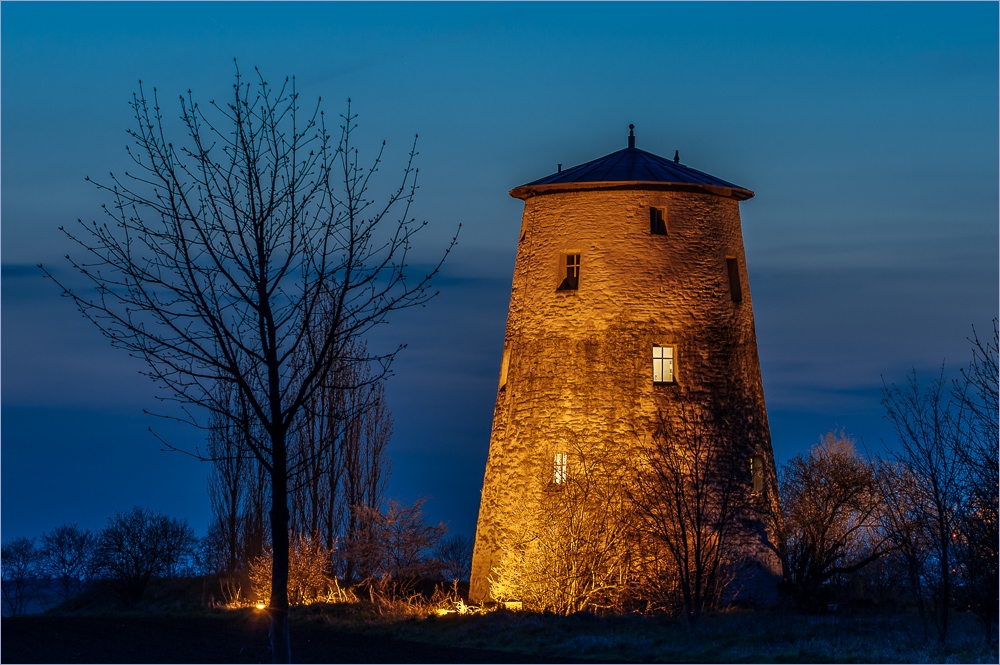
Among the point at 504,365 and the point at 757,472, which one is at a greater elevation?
the point at 504,365

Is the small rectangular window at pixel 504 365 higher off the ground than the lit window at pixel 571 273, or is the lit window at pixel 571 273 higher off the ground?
the lit window at pixel 571 273

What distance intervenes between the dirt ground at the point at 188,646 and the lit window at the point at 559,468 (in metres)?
5.06

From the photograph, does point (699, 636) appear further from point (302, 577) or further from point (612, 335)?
point (302, 577)

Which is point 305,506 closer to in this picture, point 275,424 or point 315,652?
point 315,652

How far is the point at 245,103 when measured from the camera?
511 inches

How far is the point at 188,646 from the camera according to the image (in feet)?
56.2

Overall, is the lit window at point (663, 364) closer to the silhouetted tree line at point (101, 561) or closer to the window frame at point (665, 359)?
the window frame at point (665, 359)

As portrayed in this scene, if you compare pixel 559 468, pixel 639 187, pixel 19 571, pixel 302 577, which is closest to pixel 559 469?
pixel 559 468

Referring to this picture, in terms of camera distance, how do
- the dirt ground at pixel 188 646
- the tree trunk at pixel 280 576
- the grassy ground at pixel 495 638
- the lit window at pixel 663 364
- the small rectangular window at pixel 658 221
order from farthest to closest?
1. the small rectangular window at pixel 658 221
2. the lit window at pixel 663 364
3. the grassy ground at pixel 495 638
4. the dirt ground at pixel 188 646
5. the tree trunk at pixel 280 576

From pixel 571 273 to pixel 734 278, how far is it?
3150 millimetres

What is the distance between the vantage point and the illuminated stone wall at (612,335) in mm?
23656

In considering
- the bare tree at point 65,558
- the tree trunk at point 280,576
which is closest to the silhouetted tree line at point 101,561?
the bare tree at point 65,558

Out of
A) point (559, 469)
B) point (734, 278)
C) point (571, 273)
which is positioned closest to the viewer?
point (559, 469)

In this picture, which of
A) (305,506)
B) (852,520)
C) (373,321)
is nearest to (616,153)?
(852,520)
